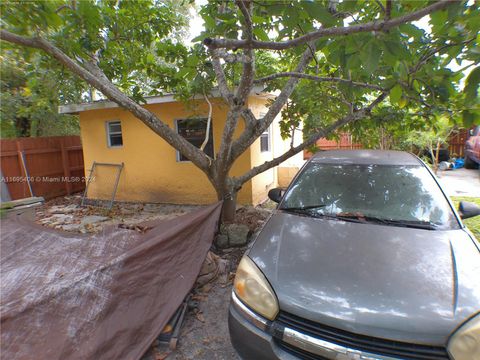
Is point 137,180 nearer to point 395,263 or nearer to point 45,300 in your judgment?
point 45,300

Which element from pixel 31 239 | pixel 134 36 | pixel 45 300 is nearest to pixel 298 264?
pixel 45 300

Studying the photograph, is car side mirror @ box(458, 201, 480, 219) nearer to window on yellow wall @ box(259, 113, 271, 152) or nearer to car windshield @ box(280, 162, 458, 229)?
→ car windshield @ box(280, 162, 458, 229)

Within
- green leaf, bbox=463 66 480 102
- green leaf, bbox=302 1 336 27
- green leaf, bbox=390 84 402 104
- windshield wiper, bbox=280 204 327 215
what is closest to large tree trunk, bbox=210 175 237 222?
windshield wiper, bbox=280 204 327 215

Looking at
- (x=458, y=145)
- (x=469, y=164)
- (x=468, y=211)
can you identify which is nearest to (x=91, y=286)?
(x=468, y=211)

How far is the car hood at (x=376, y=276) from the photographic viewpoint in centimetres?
155

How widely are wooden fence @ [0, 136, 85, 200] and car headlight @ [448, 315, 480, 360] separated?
1072 cm

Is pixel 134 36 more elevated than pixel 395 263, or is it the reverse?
pixel 134 36

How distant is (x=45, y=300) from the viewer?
6.73 feet

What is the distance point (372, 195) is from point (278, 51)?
11.3 feet

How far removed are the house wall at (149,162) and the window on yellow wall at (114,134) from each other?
0.44 ft

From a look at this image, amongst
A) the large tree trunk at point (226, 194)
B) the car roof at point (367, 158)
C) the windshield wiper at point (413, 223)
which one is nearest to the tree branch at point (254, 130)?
the large tree trunk at point (226, 194)

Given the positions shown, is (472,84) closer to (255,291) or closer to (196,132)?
(255,291)

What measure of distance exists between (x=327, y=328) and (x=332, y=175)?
1.73m

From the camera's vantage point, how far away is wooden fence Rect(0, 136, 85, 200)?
870cm
